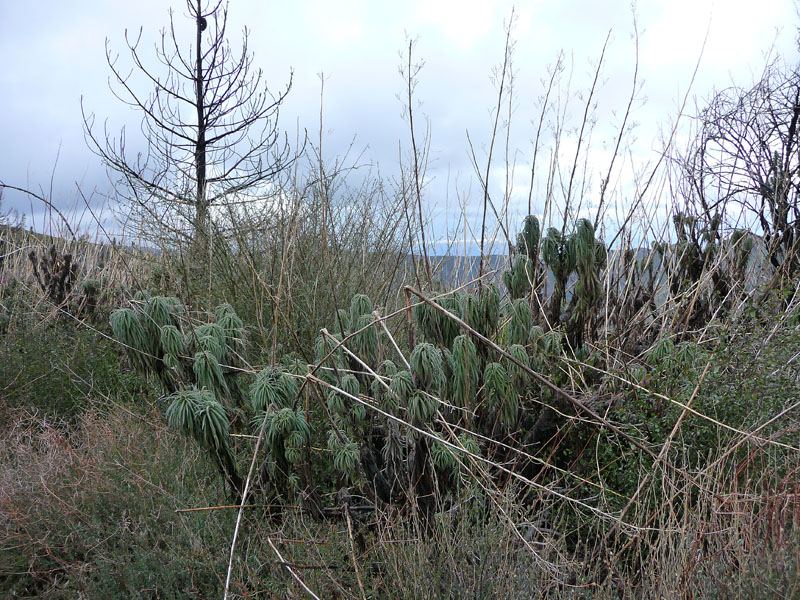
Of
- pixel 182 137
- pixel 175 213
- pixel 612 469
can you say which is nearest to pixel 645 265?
pixel 612 469

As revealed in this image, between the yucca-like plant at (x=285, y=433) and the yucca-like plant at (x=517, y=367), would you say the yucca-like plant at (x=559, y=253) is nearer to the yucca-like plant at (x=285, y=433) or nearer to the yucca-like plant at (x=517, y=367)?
the yucca-like plant at (x=517, y=367)

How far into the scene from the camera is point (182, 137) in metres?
8.12

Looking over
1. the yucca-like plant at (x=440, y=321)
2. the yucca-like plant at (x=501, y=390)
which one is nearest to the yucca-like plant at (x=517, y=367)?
the yucca-like plant at (x=501, y=390)

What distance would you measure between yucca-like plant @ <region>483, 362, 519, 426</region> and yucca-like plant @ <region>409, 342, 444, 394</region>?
8.8 inches

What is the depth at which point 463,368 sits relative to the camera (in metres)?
2.32

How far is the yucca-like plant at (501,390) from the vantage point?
7.54 ft

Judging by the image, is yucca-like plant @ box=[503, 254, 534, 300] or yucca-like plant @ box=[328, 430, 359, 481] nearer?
yucca-like plant @ box=[328, 430, 359, 481]

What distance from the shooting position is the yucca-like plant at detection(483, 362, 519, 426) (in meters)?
2.30

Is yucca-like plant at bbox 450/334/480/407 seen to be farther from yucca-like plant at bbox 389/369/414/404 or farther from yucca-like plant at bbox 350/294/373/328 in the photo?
yucca-like plant at bbox 350/294/373/328

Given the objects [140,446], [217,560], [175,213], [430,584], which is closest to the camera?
[430,584]

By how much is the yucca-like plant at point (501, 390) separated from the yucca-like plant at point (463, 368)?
0.18 feet

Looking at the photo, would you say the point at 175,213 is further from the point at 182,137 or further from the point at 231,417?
the point at 231,417

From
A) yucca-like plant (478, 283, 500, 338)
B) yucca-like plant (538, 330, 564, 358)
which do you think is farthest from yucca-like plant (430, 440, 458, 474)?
yucca-like plant (538, 330, 564, 358)

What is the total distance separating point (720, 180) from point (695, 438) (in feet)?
10.7
